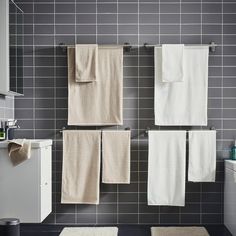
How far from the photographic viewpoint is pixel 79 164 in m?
3.70

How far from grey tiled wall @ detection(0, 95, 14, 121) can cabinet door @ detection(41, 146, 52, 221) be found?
1.56ft

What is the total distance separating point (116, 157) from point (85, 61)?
0.89 metres

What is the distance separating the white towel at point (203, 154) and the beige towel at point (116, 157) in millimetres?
558

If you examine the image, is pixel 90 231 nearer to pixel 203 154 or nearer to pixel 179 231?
pixel 179 231

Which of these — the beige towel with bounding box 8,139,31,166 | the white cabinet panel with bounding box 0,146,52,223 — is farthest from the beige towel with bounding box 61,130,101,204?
the beige towel with bounding box 8,139,31,166

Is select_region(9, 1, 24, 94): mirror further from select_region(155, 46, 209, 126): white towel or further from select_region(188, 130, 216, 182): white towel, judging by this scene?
select_region(188, 130, 216, 182): white towel

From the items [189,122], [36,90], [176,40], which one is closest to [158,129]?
[189,122]

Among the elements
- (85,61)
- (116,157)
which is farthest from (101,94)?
(116,157)

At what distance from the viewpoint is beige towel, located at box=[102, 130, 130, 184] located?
3.67 metres

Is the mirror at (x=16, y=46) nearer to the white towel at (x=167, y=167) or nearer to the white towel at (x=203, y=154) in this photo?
the white towel at (x=167, y=167)

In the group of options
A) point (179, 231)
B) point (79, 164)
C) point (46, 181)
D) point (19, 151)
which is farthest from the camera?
point (79, 164)

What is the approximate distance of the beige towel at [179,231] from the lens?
3.52m

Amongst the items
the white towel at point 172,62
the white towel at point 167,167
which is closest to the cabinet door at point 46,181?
the white towel at point 167,167

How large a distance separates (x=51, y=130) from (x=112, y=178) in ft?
2.35
